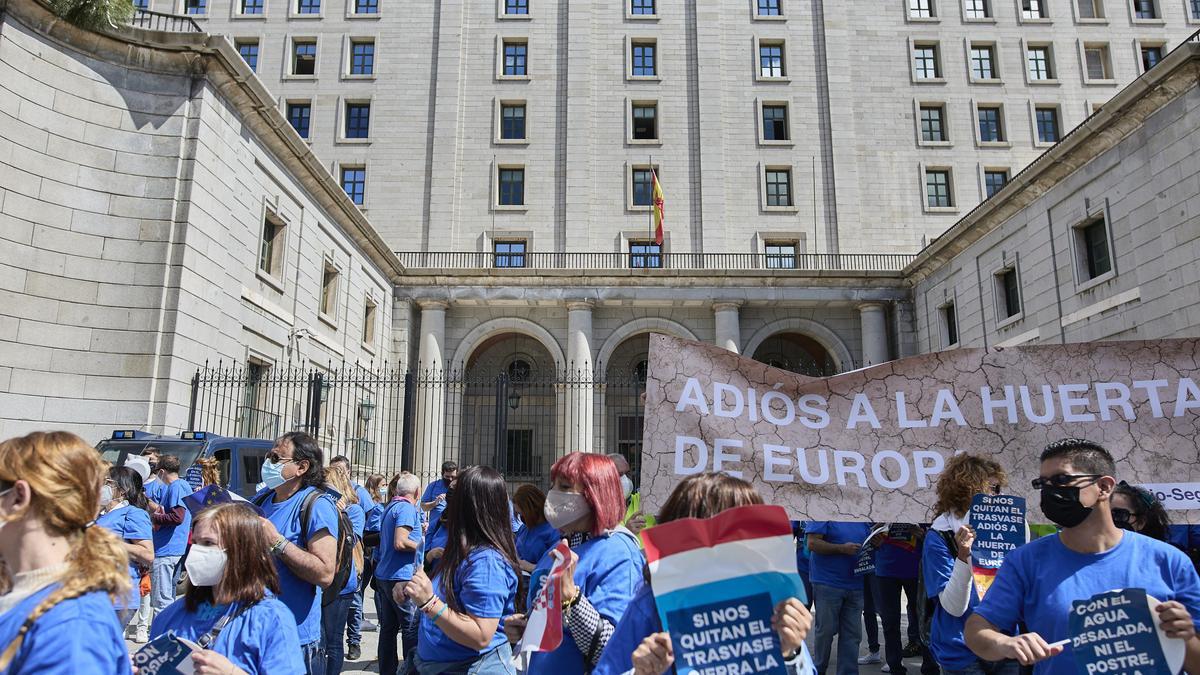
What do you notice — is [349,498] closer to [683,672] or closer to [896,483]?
[896,483]

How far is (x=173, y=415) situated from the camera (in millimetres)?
13961

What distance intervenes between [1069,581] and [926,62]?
35.3 meters

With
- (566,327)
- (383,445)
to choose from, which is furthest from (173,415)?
(566,327)

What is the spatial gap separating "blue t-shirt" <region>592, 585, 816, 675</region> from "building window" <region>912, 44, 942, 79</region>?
1401 inches

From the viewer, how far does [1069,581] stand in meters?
3.05

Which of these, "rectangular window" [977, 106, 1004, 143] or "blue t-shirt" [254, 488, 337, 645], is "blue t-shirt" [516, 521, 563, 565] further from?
"rectangular window" [977, 106, 1004, 143]

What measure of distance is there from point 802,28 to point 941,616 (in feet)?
110

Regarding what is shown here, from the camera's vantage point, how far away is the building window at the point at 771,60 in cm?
3325

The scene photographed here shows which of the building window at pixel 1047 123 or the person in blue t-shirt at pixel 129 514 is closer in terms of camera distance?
the person in blue t-shirt at pixel 129 514

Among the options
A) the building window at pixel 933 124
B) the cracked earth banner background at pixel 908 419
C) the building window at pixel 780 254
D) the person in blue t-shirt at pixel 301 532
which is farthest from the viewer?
the building window at pixel 933 124

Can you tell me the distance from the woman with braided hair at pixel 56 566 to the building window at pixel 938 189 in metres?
34.0

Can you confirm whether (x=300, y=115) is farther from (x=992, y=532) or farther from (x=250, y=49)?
(x=992, y=532)

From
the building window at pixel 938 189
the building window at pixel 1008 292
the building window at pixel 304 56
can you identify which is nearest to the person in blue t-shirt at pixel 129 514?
the building window at pixel 1008 292

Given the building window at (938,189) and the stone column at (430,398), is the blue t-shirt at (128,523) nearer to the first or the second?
the stone column at (430,398)
